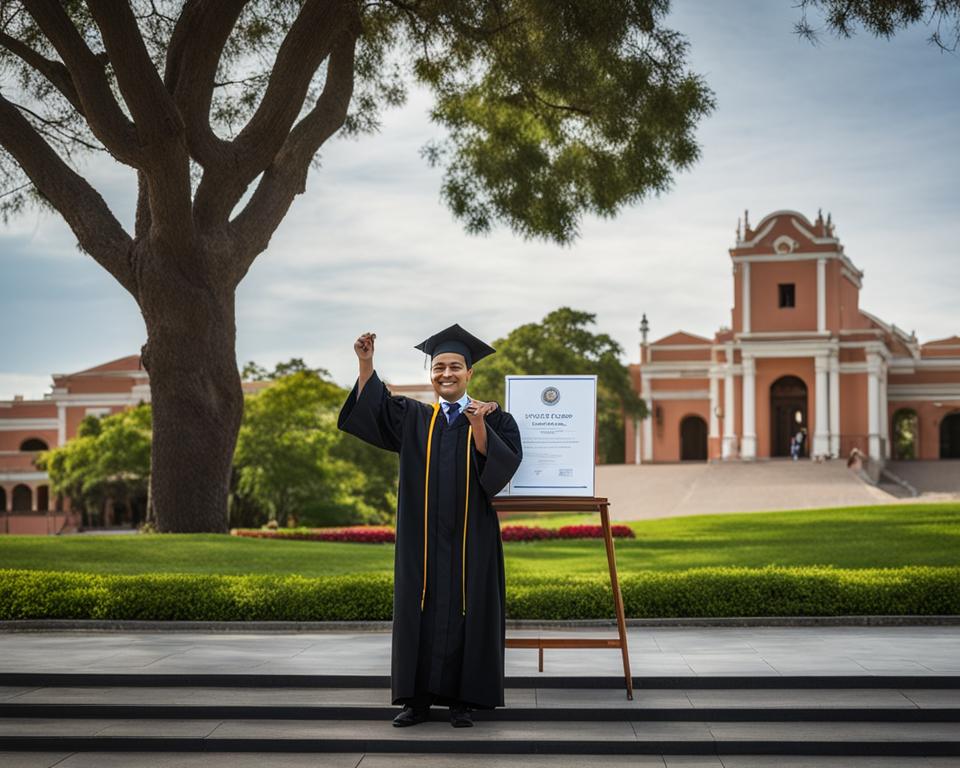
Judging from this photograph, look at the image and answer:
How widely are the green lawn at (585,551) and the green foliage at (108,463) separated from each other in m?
18.4

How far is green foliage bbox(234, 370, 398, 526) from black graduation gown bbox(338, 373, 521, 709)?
23562 mm

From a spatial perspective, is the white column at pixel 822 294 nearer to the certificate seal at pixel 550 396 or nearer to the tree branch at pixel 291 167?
the tree branch at pixel 291 167

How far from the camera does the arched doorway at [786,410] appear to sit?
42375 mm

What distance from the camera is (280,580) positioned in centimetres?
1080

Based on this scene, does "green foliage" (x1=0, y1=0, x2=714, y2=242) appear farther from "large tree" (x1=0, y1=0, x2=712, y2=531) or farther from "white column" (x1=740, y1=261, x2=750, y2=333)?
"white column" (x1=740, y1=261, x2=750, y2=333)

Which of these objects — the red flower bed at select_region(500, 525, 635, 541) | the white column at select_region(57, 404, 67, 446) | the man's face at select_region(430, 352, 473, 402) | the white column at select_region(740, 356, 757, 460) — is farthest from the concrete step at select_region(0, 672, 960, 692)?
the white column at select_region(57, 404, 67, 446)

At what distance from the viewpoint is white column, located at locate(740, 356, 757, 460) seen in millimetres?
41438

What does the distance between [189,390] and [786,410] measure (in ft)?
103

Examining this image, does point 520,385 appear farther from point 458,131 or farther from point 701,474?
point 701,474

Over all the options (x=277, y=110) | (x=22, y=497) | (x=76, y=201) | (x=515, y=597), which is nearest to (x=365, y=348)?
(x=515, y=597)

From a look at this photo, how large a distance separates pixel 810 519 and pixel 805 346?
66.0 feet

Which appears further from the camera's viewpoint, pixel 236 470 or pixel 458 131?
pixel 236 470

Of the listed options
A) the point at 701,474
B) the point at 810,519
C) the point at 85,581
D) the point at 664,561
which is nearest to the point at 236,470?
the point at 701,474

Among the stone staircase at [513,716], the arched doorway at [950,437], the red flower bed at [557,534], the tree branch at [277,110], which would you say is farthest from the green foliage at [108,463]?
the stone staircase at [513,716]
